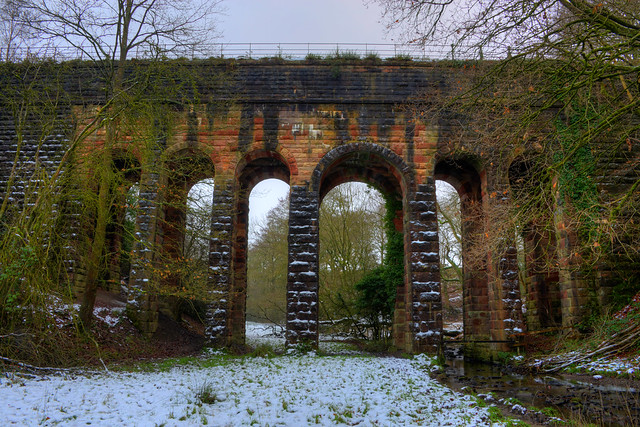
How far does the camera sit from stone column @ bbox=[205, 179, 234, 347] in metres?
11.7

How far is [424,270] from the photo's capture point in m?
11.8

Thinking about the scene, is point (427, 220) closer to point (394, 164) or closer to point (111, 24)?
point (394, 164)

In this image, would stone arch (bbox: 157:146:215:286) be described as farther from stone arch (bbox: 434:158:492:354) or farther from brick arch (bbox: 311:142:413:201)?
stone arch (bbox: 434:158:492:354)

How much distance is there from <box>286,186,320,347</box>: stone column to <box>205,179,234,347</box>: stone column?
181 centimetres

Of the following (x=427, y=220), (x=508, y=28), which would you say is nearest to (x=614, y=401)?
(x=508, y=28)

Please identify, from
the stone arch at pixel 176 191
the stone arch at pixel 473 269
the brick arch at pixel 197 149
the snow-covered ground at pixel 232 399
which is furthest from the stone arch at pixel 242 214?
the stone arch at pixel 473 269

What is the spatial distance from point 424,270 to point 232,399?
7.55 m

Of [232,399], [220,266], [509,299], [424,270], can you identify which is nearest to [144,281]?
[220,266]

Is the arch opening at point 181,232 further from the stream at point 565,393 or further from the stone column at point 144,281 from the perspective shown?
the stream at point 565,393

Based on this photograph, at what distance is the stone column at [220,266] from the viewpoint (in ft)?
38.3

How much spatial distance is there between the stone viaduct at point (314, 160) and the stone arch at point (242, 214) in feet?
0.22

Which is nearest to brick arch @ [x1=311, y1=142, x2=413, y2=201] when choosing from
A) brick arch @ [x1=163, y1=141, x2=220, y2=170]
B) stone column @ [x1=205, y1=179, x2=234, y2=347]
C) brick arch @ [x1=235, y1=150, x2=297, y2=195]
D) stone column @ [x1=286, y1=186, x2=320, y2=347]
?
stone column @ [x1=286, y1=186, x2=320, y2=347]

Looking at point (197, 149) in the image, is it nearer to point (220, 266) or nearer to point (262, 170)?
point (262, 170)

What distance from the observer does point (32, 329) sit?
677cm
